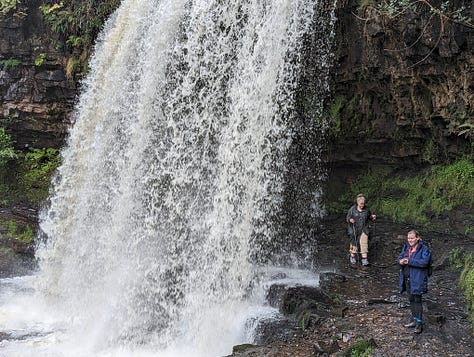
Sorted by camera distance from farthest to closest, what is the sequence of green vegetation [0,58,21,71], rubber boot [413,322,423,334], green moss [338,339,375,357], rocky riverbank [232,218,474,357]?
1. green vegetation [0,58,21,71]
2. rubber boot [413,322,423,334]
3. rocky riverbank [232,218,474,357]
4. green moss [338,339,375,357]

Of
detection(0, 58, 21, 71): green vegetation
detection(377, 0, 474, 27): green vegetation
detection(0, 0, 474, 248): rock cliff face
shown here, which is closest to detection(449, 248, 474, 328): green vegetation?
detection(0, 0, 474, 248): rock cliff face

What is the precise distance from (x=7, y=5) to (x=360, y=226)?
1246 centimetres

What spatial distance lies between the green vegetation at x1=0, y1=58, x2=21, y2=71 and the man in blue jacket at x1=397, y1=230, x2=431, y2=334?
13.0 metres

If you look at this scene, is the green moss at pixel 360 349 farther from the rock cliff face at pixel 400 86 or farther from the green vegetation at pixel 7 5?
the green vegetation at pixel 7 5

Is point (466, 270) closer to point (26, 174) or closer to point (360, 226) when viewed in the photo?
point (360, 226)

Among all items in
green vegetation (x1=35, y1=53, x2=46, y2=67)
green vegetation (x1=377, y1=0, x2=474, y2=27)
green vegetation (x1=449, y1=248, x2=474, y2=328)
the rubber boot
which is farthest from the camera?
green vegetation (x1=35, y1=53, x2=46, y2=67)

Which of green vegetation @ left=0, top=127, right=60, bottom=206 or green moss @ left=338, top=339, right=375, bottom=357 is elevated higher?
green vegetation @ left=0, top=127, right=60, bottom=206

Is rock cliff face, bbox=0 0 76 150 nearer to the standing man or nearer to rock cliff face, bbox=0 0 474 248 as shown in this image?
rock cliff face, bbox=0 0 474 248

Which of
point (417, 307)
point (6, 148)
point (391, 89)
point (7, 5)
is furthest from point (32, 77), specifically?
point (417, 307)

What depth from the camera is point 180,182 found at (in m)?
10.9

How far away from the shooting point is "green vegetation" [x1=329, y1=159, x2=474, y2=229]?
10.5 m

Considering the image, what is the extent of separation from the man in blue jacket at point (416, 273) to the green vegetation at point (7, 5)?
13727mm

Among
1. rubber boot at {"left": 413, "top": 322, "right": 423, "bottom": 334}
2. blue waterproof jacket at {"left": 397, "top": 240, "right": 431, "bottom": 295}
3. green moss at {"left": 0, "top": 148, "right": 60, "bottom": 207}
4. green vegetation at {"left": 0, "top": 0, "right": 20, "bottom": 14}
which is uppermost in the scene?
green vegetation at {"left": 0, "top": 0, "right": 20, "bottom": 14}

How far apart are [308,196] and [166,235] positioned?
13.1ft
